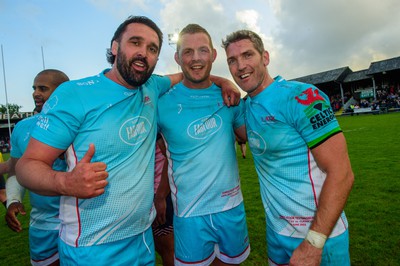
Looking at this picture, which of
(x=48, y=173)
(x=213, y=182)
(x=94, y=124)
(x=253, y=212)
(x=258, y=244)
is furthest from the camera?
(x=253, y=212)

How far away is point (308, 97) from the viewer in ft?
6.88

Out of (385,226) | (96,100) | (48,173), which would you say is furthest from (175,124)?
(385,226)

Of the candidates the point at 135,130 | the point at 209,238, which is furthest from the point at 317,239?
the point at 135,130

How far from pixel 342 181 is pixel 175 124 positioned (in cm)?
165

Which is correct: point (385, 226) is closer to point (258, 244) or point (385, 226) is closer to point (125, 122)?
A: point (258, 244)

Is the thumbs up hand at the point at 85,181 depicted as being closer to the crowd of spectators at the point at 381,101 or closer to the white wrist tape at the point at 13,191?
the white wrist tape at the point at 13,191

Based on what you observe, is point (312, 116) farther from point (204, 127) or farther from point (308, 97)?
point (204, 127)

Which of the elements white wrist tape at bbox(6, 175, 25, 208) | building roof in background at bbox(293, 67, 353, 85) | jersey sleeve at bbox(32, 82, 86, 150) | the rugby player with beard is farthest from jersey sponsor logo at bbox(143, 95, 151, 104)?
building roof in background at bbox(293, 67, 353, 85)

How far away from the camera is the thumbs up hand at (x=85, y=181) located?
1.59m

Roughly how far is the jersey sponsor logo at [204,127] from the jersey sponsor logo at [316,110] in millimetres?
972

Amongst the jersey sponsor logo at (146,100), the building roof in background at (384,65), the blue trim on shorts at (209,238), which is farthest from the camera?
the building roof in background at (384,65)

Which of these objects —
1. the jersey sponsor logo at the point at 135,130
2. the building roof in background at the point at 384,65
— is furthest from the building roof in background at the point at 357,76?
the jersey sponsor logo at the point at 135,130

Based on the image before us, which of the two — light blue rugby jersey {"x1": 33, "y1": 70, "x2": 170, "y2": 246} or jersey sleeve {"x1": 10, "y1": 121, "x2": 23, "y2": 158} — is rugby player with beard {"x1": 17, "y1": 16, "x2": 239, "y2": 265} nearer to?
light blue rugby jersey {"x1": 33, "y1": 70, "x2": 170, "y2": 246}

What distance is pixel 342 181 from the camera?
6.15ft
